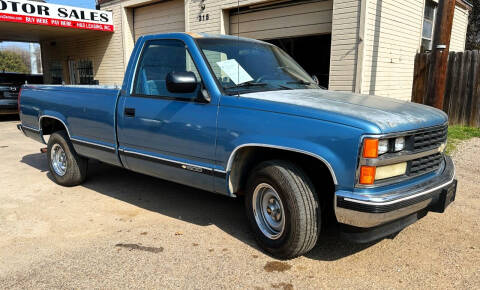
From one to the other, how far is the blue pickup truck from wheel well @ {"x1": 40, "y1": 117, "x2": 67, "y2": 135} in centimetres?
113

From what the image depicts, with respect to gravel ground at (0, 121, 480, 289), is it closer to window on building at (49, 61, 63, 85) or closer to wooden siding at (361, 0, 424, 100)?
wooden siding at (361, 0, 424, 100)

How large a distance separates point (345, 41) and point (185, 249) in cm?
663

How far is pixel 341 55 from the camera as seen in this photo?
8.73 metres

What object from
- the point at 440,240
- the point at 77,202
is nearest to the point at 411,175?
the point at 440,240

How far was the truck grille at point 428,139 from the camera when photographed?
3.03 meters

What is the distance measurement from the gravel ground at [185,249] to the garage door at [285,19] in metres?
5.53

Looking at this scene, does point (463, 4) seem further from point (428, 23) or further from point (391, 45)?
point (391, 45)

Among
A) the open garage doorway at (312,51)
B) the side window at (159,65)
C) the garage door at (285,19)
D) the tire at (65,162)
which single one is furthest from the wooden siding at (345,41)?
the tire at (65,162)

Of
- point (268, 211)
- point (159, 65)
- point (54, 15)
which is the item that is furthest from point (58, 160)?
point (54, 15)

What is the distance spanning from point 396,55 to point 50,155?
8.09 meters

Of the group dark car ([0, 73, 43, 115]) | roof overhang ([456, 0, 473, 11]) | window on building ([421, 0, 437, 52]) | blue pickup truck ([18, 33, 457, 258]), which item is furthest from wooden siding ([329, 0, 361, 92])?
dark car ([0, 73, 43, 115])

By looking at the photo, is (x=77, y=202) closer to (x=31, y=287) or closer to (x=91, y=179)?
(x=91, y=179)

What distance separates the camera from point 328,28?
919cm

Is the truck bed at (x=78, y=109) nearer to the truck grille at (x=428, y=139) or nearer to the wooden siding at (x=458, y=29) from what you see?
the truck grille at (x=428, y=139)
